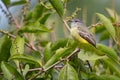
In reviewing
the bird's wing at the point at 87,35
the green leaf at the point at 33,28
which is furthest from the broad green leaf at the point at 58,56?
the green leaf at the point at 33,28

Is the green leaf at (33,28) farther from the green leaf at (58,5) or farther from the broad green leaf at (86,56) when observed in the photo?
the broad green leaf at (86,56)

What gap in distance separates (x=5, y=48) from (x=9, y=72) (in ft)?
0.68

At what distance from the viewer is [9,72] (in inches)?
73.2

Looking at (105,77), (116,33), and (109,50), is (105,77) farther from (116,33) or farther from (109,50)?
(116,33)

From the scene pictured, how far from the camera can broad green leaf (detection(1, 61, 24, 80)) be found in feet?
6.01

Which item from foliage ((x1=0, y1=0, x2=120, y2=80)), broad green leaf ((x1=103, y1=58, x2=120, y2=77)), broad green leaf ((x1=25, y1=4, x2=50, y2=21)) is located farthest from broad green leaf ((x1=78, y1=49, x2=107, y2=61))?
broad green leaf ((x1=25, y1=4, x2=50, y2=21))

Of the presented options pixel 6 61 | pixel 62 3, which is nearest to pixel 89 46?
pixel 62 3

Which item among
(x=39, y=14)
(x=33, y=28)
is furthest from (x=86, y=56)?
(x=39, y=14)

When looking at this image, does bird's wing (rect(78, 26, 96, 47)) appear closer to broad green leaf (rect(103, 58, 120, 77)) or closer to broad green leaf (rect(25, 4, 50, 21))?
broad green leaf (rect(103, 58, 120, 77))

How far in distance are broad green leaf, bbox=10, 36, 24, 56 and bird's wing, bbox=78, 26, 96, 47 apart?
0.93 ft

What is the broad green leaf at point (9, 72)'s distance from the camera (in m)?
1.83

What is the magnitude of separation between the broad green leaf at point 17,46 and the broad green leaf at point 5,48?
0.18ft

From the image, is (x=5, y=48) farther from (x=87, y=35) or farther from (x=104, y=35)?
(x=104, y=35)

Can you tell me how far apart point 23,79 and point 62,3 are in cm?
40
